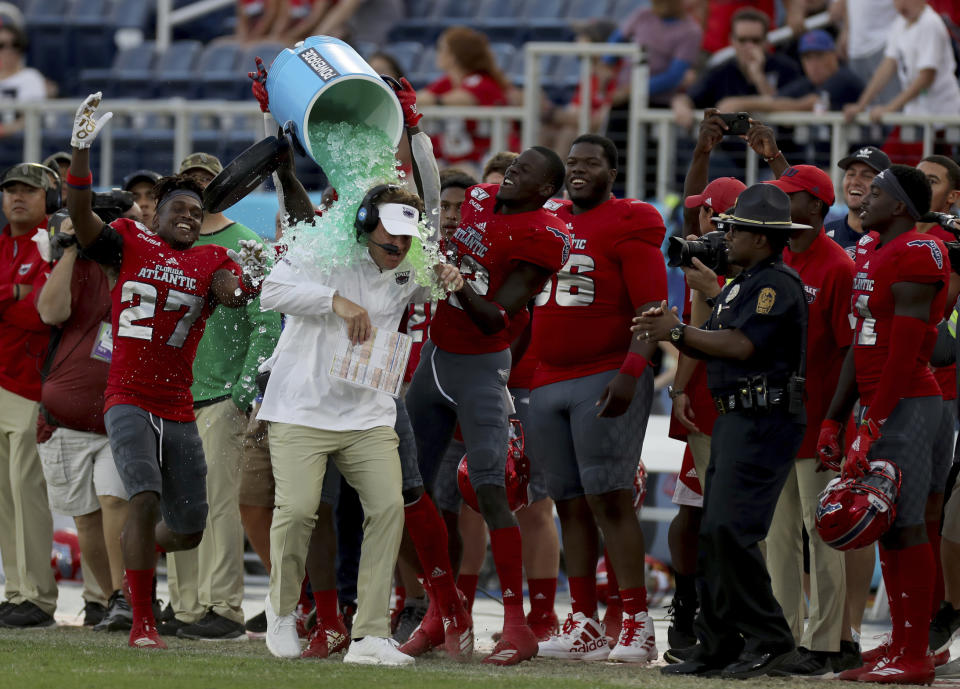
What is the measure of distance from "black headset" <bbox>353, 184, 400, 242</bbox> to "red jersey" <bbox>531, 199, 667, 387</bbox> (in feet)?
3.39

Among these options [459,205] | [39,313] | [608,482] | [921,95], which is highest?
[921,95]

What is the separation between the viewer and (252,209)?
11.5m

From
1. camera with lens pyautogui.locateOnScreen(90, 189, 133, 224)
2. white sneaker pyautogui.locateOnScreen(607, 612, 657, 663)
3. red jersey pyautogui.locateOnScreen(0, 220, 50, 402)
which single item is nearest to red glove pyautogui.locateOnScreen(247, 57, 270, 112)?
camera with lens pyautogui.locateOnScreen(90, 189, 133, 224)

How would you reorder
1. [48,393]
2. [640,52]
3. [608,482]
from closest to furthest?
[608,482]
[48,393]
[640,52]

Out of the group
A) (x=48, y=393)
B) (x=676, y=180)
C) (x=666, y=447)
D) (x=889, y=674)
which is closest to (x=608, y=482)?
(x=889, y=674)

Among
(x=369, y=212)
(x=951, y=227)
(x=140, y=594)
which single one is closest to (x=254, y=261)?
(x=369, y=212)

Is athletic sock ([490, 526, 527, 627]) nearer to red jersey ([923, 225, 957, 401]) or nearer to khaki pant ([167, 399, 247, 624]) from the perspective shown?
khaki pant ([167, 399, 247, 624])

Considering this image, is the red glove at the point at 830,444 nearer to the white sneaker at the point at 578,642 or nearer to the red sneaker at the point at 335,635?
the white sneaker at the point at 578,642

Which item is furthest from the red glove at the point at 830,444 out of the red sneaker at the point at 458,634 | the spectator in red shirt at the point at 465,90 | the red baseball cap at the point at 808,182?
the spectator in red shirt at the point at 465,90

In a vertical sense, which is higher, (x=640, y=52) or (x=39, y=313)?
(x=640, y=52)

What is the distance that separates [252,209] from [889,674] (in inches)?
255

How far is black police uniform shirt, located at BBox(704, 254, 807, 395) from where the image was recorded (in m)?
6.16

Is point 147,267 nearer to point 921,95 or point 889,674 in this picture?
point 889,674

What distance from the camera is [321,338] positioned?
21.1 ft
